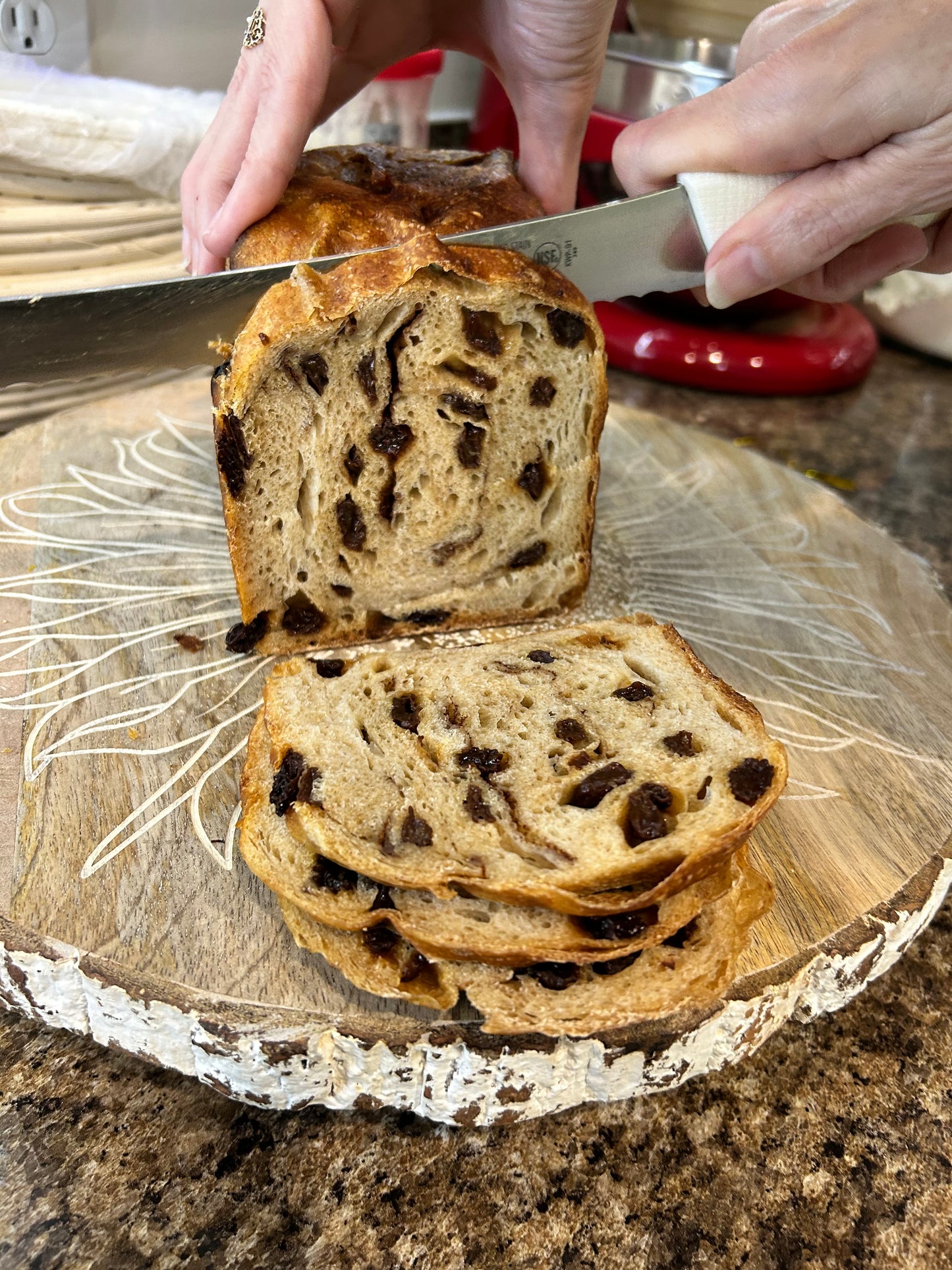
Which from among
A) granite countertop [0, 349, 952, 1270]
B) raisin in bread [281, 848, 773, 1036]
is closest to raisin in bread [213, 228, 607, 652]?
raisin in bread [281, 848, 773, 1036]

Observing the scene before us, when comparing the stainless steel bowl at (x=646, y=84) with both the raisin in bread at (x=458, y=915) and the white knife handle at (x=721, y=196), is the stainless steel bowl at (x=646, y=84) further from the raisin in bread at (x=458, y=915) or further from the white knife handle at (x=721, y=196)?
the raisin in bread at (x=458, y=915)

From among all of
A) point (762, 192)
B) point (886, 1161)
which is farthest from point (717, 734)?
point (762, 192)

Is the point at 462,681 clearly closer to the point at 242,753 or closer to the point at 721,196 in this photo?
the point at 242,753

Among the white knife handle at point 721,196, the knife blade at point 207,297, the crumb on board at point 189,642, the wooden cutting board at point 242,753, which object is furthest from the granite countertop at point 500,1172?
the white knife handle at point 721,196

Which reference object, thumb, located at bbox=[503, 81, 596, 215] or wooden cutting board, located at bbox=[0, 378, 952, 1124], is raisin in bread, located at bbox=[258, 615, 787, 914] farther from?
thumb, located at bbox=[503, 81, 596, 215]

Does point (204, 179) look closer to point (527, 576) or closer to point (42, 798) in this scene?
point (527, 576)
